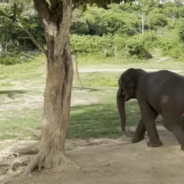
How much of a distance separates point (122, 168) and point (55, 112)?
108 cm

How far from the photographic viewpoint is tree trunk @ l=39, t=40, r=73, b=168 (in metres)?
5.54

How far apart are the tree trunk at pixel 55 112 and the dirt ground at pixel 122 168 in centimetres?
20

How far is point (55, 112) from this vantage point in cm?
558

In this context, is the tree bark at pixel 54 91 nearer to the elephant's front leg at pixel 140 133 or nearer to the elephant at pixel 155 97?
the elephant at pixel 155 97

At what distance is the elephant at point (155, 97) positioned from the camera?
6133mm

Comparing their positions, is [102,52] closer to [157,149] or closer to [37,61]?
[37,61]

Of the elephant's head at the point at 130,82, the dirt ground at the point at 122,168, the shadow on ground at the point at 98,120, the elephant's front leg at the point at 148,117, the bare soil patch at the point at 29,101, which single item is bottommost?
the bare soil patch at the point at 29,101

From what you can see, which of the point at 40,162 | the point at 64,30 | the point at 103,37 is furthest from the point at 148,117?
the point at 103,37

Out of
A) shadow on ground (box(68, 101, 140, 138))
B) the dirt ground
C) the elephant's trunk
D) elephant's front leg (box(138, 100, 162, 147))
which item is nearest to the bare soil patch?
shadow on ground (box(68, 101, 140, 138))

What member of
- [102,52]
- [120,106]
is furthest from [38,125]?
[102,52]

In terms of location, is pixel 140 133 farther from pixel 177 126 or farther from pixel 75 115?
pixel 75 115

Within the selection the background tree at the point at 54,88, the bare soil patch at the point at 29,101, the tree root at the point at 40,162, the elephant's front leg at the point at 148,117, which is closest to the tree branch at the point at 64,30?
the background tree at the point at 54,88

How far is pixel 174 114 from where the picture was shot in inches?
241

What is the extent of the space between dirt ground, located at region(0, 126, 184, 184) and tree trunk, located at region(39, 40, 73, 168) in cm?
20
